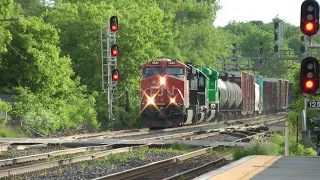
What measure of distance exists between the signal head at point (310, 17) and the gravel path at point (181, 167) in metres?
4.31

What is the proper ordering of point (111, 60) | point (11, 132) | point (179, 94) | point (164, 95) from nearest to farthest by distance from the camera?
point (11, 132) → point (179, 94) → point (164, 95) → point (111, 60)

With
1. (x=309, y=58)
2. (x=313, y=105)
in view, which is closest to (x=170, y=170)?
(x=313, y=105)

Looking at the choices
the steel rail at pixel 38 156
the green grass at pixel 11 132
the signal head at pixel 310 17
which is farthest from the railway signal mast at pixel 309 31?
the green grass at pixel 11 132

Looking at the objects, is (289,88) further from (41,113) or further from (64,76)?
(41,113)

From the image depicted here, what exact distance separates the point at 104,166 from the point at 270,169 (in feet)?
15.0

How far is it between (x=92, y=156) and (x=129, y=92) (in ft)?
94.2

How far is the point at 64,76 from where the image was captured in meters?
39.8

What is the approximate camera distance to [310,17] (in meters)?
13.5

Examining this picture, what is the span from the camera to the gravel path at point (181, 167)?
14547 mm

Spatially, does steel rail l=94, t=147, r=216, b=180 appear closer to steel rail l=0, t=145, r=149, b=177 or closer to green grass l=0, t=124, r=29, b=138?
steel rail l=0, t=145, r=149, b=177

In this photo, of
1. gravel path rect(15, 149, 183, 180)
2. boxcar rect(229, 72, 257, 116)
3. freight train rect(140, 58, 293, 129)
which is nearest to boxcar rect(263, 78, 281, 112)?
boxcar rect(229, 72, 257, 116)

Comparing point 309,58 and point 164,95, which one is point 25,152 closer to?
point 309,58

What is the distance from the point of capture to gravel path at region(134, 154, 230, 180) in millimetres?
14547

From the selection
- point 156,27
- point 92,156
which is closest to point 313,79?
point 92,156
